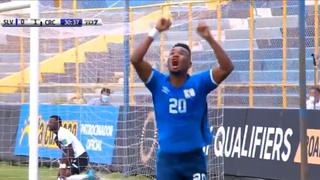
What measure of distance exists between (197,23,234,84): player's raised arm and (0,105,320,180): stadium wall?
22.9 feet

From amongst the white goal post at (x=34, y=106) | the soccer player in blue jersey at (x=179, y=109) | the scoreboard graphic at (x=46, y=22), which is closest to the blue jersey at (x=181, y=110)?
the soccer player in blue jersey at (x=179, y=109)

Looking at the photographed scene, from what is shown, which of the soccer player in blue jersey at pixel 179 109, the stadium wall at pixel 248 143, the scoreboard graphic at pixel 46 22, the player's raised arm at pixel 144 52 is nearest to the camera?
the player's raised arm at pixel 144 52

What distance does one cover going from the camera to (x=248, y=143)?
16453mm

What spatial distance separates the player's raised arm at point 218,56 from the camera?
7942 mm

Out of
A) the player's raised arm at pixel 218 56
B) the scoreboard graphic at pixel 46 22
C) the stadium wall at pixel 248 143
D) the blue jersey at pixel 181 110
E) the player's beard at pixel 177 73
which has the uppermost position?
the scoreboard graphic at pixel 46 22

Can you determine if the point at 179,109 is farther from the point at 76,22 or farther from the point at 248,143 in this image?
the point at 248,143

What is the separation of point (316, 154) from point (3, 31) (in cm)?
567

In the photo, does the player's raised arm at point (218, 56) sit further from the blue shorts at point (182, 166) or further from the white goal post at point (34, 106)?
the white goal post at point (34, 106)

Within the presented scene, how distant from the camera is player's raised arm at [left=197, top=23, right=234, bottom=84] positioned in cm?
794

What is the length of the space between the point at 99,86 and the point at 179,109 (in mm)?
11046

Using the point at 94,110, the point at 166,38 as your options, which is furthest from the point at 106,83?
the point at 166,38

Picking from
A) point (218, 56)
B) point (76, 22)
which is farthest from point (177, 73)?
point (76, 22)

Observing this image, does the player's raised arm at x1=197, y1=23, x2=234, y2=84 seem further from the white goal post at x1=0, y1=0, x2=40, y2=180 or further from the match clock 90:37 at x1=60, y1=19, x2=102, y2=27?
the white goal post at x1=0, y1=0, x2=40, y2=180

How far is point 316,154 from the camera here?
49.0 ft
